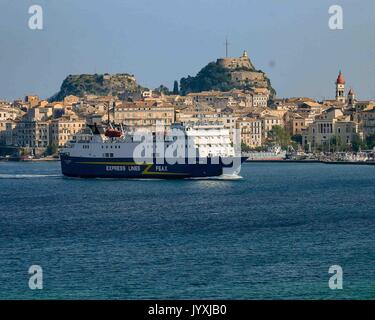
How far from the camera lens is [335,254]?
57.7 feet

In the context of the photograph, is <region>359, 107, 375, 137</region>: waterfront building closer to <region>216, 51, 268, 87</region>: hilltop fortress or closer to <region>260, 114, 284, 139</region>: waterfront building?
<region>260, 114, 284, 139</region>: waterfront building

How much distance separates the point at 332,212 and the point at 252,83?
81225 millimetres

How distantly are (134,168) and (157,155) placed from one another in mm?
932

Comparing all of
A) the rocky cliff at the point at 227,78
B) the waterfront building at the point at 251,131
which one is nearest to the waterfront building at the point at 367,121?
the waterfront building at the point at 251,131

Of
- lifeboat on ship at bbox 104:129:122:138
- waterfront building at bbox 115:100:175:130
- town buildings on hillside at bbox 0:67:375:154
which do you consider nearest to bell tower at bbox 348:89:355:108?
town buildings on hillside at bbox 0:67:375:154

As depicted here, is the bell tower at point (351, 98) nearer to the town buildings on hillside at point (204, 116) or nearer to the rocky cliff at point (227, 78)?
the town buildings on hillside at point (204, 116)

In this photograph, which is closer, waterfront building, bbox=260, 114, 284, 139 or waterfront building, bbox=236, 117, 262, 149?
waterfront building, bbox=236, 117, 262, 149

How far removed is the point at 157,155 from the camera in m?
37.2

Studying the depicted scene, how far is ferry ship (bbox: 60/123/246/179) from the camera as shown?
119ft

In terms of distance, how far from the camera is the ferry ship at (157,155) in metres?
36.4

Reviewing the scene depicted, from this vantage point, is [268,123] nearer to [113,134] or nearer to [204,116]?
[204,116]

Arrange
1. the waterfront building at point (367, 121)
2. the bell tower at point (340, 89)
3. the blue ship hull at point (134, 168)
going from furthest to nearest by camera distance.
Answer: the bell tower at point (340, 89) < the waterfront building at point (367, 121) < the blue ship hull at point (134, 168)

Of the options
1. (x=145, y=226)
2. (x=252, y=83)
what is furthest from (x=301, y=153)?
(x=145, y=226)

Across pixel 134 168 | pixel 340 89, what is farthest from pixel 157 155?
pixel 340 89
